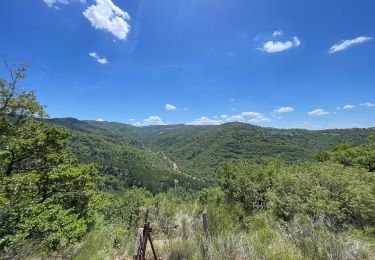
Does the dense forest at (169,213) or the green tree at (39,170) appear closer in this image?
the dense forest at (169,213)

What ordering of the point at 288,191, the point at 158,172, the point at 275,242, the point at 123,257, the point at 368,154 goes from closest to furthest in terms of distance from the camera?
the point at 275,242 < the point at 123,257 < the point at 288,191 < the point at 368,154 < the point at 158,172

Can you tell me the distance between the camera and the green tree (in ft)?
27.2

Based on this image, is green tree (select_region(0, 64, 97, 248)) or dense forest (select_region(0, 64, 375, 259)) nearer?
dense forest (select_region(0, 64, 375, 259))

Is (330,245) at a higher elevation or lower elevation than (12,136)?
lower

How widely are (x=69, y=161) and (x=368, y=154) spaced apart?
25440 mm

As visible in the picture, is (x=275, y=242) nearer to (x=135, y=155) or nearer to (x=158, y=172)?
(x=158, y=172)

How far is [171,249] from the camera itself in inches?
206

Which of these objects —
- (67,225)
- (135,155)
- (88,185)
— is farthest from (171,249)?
(135,155)

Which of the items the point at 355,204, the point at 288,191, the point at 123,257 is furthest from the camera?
the point at 288,191

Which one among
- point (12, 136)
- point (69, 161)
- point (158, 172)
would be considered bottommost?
point (158, 172)

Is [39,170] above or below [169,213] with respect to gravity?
above

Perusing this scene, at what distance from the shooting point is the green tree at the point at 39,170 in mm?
8305

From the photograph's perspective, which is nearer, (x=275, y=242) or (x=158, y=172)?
(x=275, y=242)

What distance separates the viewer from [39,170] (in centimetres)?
1095
